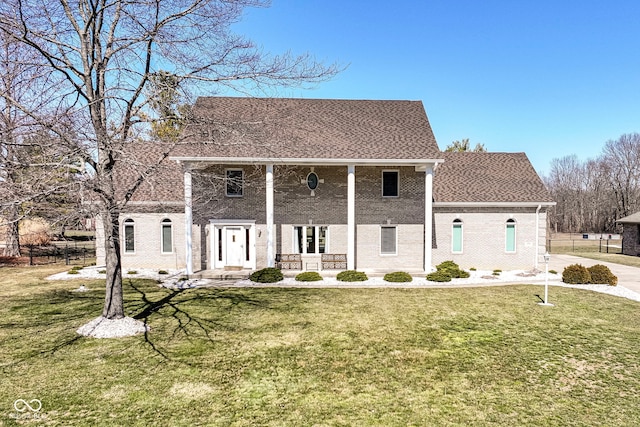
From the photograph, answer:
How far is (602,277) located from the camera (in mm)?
16328

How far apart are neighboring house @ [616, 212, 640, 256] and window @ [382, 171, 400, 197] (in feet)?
77.4

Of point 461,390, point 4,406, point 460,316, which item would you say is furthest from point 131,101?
point 460,316

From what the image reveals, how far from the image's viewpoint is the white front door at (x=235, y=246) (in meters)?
19.2

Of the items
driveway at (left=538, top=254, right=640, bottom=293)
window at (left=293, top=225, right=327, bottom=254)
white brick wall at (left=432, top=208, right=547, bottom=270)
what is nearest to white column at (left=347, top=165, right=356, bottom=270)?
window at (left=293, top=225, right=327, bottom=254)

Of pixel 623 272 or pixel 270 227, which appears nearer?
pixel 270 227

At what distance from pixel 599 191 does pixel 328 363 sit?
78236 mm

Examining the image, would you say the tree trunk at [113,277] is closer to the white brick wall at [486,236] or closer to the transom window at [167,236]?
the transom window at [167,236]

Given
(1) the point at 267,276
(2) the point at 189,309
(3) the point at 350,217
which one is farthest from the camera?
(3) the point at 350,217

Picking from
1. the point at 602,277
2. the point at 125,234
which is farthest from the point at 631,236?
the point at 125,234

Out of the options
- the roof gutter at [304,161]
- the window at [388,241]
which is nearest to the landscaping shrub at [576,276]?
the roof gutter at [304,161]

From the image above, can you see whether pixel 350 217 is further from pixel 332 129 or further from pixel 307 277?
pixel 332 129

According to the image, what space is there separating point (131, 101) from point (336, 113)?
13.9 meters

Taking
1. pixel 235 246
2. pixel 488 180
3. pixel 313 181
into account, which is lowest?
pixel 235 246

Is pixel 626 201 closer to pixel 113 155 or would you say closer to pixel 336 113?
pixel 336 113
